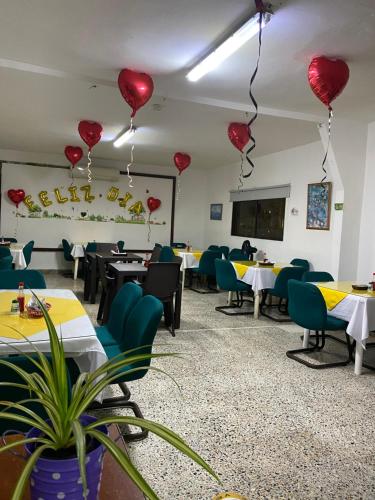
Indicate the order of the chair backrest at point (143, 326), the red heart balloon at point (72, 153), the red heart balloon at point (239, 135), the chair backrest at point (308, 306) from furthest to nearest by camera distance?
the red heart balloon at point (72, 153) → the red heart balloon at point (239, 135) → the chair backrest at point (308, 306) → the chair backrest at point (143, 326)

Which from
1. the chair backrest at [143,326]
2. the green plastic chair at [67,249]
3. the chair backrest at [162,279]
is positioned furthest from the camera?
the green plastic chair at [67,249]

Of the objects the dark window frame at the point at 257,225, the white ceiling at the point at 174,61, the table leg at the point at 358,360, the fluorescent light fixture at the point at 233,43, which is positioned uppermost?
the white ceiling at the point at 174,61

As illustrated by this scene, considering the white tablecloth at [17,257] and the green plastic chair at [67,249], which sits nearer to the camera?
the white tablecloth at [17,257]

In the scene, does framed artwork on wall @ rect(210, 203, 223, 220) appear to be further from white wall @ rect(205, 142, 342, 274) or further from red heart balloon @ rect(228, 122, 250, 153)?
red heart balloon @ rect(228, 122, 250, 153)

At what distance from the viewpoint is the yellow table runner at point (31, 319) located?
212 cm

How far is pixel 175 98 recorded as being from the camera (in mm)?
4559

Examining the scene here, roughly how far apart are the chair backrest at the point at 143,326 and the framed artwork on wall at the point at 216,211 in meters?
7.31

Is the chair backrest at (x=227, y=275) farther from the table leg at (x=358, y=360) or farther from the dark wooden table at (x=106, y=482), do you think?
the dark wooden table at (x=106, y=482)

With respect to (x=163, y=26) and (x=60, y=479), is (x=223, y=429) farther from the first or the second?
(x=163, y=26)

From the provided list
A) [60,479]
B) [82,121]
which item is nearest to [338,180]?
[82,121]

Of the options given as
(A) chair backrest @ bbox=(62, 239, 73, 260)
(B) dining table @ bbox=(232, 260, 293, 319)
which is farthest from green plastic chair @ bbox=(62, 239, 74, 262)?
(B) dining table @ bbox=(232, 260, 293, 319)

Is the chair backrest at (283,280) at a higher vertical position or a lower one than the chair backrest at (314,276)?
lower

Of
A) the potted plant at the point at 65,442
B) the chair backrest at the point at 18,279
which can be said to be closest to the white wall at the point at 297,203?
the chair backrest at the point at 18,279

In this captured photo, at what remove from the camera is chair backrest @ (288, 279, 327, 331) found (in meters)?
3.63
